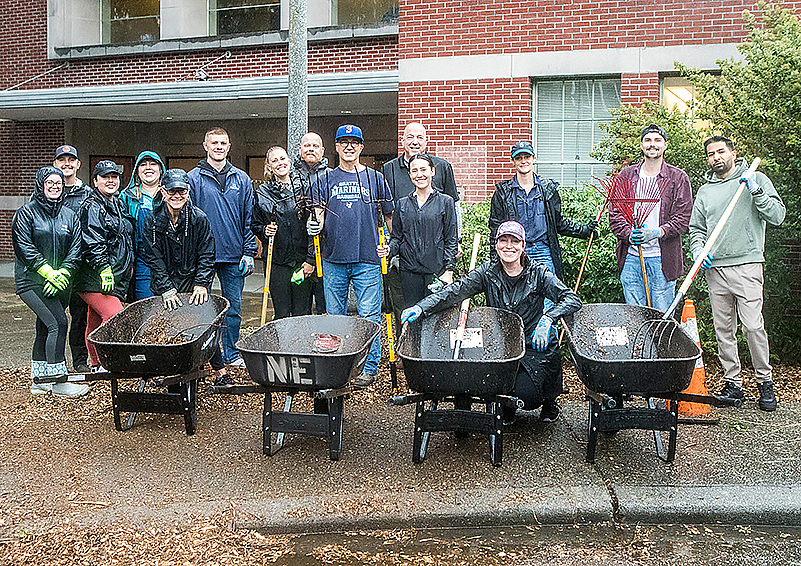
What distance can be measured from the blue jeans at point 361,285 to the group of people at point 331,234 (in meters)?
0.01

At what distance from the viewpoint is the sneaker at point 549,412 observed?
229 inches

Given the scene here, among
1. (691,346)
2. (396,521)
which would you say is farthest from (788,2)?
(396,521)

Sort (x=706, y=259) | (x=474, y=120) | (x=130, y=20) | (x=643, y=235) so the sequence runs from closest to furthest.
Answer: (x=706, y=259), (x=643, y=235), (x=474, y=120), (x=130, y=20)

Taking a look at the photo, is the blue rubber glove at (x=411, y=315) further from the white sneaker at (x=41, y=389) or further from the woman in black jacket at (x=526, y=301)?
the white sneaker at (x=41, y=389)

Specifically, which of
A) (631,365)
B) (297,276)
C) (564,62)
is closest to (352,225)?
(297,276)

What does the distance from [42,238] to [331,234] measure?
234 cm

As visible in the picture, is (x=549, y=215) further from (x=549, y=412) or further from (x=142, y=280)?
(x=142, y=280)

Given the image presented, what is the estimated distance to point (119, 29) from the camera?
17.9m

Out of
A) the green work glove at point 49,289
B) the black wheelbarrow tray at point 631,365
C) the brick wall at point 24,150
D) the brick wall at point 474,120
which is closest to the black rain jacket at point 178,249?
the green work glove at point 49,289

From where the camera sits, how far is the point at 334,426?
17.0 ft

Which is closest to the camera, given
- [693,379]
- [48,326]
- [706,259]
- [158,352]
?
[158,352]

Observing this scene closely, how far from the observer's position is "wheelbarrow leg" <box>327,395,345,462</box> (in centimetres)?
518

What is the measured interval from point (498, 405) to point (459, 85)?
25.1 ft

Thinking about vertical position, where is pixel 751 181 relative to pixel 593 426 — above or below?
above
